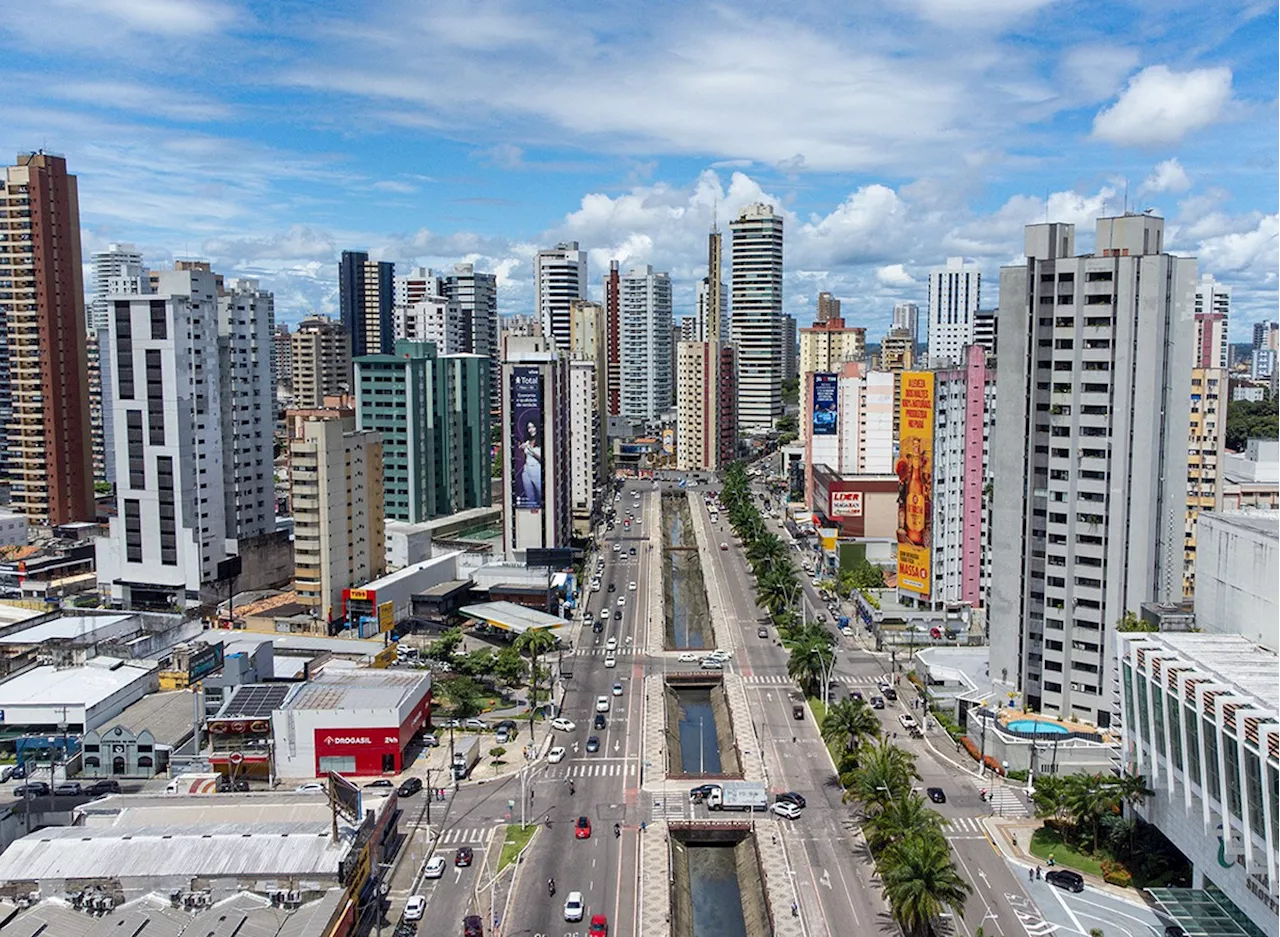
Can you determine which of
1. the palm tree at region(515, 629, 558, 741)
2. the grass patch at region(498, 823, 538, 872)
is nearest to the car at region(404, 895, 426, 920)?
the grass patch at region(498, 823, 538, 872)

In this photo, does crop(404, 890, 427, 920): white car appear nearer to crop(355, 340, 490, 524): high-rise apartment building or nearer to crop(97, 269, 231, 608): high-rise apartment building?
crop(97, 269, 231, 608): high-rise apartment building

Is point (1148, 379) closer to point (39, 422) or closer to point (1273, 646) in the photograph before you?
point (1273, 646)

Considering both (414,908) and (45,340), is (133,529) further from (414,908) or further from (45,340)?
(414,908)

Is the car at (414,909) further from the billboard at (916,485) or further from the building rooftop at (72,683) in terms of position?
the billboard at (916,485)

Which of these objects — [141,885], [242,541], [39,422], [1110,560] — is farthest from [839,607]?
[39,422]

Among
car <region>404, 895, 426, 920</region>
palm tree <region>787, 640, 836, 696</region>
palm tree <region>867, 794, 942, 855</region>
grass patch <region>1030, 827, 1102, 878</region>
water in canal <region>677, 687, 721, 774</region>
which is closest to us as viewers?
car <region>404, 895, 426, 920</region>

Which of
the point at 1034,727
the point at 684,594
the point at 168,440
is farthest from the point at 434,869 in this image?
the point at 684,594
